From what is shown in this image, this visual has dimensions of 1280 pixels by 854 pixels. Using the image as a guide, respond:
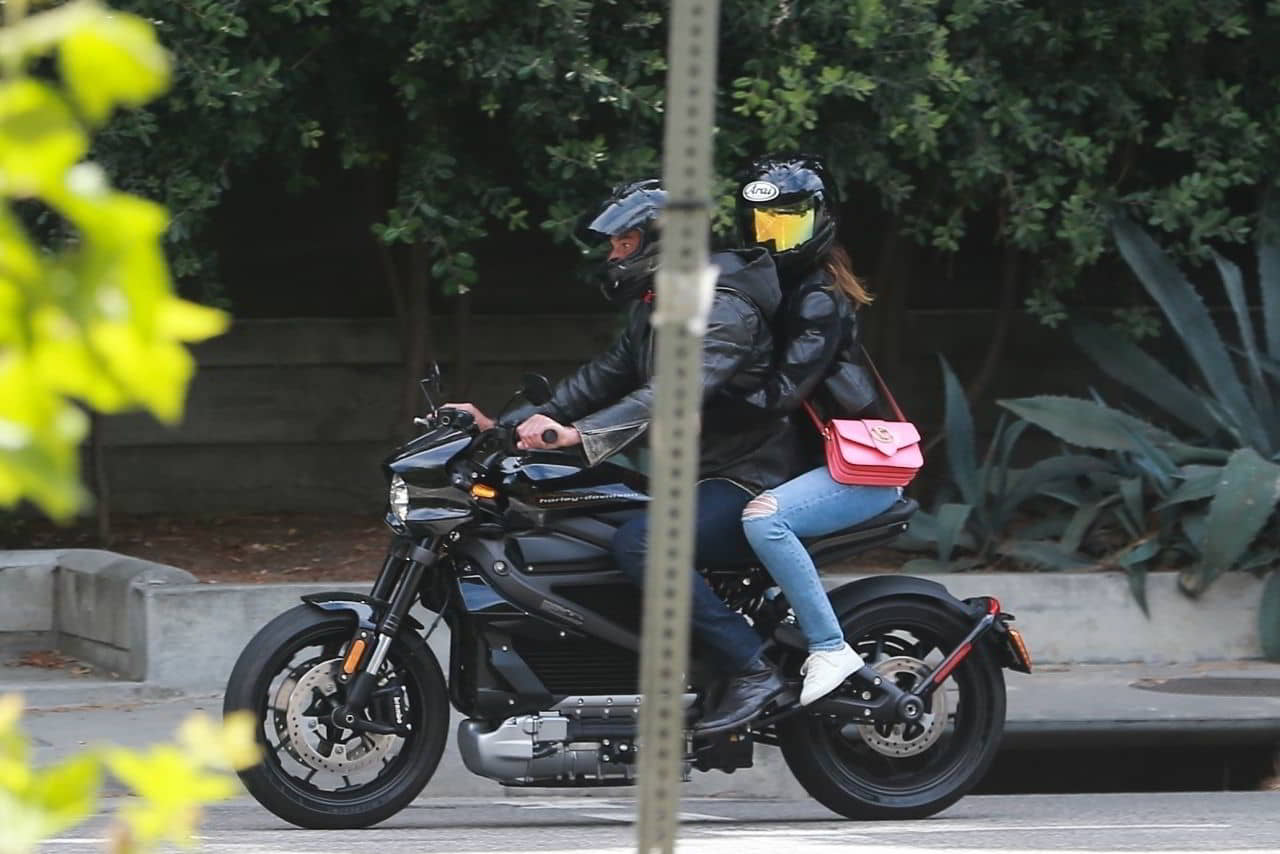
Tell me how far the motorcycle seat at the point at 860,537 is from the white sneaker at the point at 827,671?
11.7 inches

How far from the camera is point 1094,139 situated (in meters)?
9.00

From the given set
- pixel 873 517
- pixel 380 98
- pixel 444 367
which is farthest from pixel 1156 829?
pixel 444 367

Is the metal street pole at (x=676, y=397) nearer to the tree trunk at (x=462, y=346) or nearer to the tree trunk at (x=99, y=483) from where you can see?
the tree trunk at (x=99, y=483)

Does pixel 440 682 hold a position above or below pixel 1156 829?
above

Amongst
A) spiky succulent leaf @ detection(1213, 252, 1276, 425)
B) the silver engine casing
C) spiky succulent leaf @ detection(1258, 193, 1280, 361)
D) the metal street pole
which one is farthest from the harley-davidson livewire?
spiky succulent leaf @ detection(1258, 193, 1280, 361)

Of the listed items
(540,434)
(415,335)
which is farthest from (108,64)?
(415,335)

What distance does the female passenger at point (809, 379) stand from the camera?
5543mm

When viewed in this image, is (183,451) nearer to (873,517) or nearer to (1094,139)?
(1094,139)

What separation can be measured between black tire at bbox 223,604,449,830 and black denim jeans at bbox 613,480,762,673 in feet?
2.13

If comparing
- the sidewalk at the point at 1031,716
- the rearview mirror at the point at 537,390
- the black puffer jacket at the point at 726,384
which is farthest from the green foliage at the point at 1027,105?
the rearview mirror at the point at 537,390

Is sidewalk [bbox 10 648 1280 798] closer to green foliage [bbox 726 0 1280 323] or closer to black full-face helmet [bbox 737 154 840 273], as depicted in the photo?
green foliage [bbox 726 0 1280 323]

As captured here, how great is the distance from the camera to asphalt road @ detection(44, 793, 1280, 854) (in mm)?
5477

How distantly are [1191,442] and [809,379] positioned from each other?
430 cm

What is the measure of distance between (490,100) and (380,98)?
122cm
